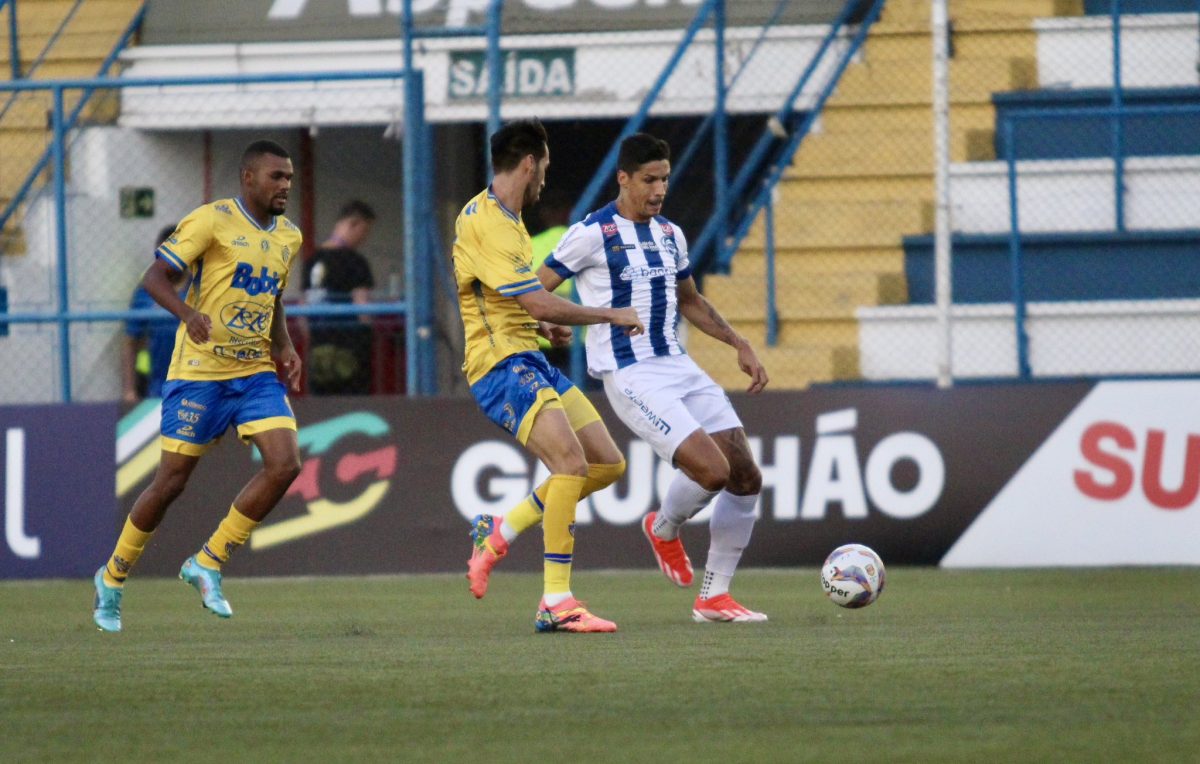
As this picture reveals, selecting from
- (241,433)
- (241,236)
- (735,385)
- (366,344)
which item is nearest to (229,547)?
(241,433)

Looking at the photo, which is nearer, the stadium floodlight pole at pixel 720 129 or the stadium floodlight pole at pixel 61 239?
the stadium floodlight pole at pixel 61 239

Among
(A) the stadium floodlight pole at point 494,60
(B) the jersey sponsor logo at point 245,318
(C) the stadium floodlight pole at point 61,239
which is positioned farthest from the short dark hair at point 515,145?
(C) the stadium floodlight pole at point 61,239

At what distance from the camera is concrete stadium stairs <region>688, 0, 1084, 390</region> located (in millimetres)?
14844

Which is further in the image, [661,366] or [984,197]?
[984,197]

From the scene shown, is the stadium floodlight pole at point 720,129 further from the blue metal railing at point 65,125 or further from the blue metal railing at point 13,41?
the blue metal railing at point 13,41

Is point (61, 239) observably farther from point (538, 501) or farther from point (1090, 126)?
point (1090, 126)

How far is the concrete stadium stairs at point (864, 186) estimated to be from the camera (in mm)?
14844

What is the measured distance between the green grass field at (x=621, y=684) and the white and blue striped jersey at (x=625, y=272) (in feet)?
4.13

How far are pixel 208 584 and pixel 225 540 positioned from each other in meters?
0.21

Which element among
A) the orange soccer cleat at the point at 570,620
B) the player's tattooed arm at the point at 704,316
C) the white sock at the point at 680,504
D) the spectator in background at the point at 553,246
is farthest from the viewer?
the spectator in background at the point at 553,246

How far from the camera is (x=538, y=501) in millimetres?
8461

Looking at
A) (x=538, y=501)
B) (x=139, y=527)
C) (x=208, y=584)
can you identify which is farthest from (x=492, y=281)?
(x=139, y=527)

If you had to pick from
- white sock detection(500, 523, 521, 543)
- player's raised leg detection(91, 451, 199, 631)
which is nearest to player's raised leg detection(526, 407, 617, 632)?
white sock detection(500, 523, 521, 543)

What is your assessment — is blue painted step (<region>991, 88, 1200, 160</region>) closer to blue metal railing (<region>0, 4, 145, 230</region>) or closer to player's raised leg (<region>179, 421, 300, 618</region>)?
blue metal railing (<region>0, 4, 145, 230</region>)
